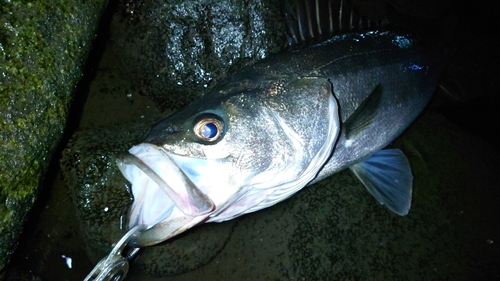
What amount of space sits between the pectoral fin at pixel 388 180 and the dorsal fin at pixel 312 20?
3.61ft

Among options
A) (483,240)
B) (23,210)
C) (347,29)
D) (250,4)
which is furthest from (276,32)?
(483,240)

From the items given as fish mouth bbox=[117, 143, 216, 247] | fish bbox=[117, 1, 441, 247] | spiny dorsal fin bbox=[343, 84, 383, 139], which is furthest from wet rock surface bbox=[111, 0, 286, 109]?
fish mouth bbox=[117, 143, 216, 247]

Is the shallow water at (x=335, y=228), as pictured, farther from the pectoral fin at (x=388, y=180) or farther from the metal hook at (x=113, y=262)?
the metal hook at (x=113, y=262)

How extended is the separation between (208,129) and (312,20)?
4.73 feet

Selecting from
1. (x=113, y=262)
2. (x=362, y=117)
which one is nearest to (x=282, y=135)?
(x=362, y=117)

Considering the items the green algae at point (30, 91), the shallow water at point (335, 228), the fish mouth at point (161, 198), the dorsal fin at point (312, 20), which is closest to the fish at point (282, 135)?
the fish mouth at point (161, 198)

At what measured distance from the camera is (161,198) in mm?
1729

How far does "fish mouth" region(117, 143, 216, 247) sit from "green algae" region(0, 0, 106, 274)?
695 mm

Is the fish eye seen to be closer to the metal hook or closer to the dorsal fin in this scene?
the metal hook

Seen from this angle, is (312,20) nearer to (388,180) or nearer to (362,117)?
(362,117)

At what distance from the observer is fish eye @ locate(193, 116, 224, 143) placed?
1656mm

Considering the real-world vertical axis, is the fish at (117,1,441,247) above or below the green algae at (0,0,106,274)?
below

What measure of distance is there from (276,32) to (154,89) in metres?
1.25

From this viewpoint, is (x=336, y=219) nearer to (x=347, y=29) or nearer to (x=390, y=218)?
(x=390, y=218)
